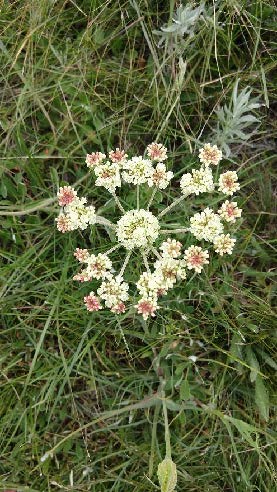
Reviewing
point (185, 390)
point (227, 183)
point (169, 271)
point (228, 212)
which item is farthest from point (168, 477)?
point (227, 183)

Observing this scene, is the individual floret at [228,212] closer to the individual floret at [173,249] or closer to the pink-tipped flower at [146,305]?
the individual floret at [173,249]

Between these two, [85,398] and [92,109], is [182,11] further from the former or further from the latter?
[85,398]

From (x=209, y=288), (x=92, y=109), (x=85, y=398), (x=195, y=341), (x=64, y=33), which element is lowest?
(x=85, y=398)

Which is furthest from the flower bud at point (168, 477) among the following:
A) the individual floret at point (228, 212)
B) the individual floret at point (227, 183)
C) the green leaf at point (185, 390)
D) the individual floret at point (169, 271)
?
the individual floret at point (227, 183)

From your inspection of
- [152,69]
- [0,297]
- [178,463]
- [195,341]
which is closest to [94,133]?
[152,69]

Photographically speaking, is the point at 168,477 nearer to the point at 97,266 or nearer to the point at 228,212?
the point at 97,266
